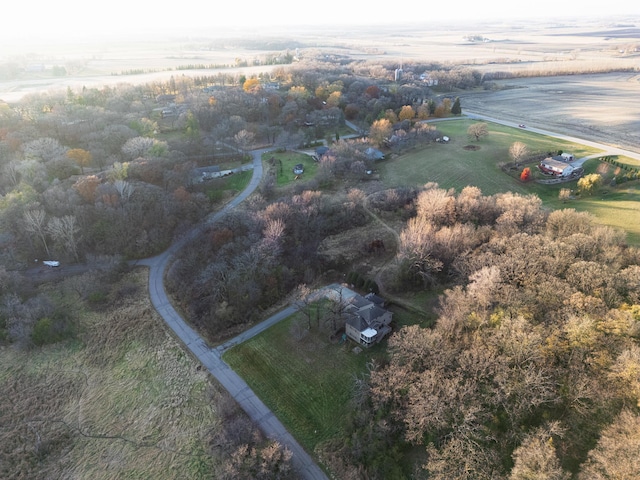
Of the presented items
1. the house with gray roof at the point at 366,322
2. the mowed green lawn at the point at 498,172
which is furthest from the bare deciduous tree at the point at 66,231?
the mowed green lawn at the point at 498,172

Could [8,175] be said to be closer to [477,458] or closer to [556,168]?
[477,458]

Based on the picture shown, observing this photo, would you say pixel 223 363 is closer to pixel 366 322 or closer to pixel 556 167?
pixel 366 322

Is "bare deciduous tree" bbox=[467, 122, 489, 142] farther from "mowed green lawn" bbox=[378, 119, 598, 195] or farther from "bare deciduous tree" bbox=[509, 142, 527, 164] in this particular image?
"bare deciduous tree" bbox=[509, 142, 527, 164]

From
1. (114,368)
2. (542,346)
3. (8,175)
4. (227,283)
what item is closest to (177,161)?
(8,175)

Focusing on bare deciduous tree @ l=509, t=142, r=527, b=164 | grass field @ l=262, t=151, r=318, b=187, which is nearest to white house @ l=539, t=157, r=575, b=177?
bare deciduous tree @ l=509, t=142, r=527, b=164

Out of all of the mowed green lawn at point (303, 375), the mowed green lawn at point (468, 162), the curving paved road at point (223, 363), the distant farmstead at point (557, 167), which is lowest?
the curving paved road at point (223, 363)

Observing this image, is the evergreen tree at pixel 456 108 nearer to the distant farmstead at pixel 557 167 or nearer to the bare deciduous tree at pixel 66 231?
the distant farmstead at pixel 557 167
